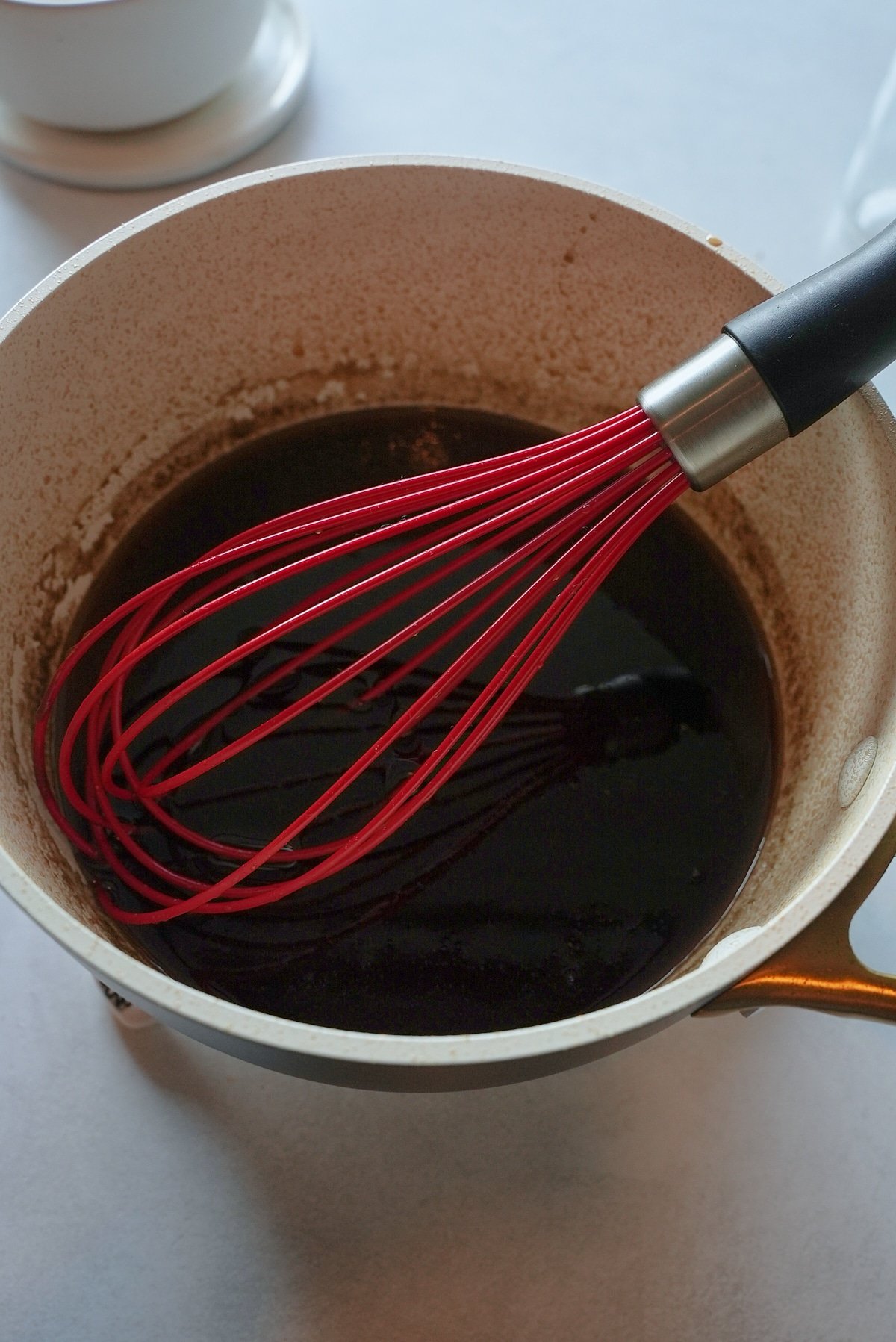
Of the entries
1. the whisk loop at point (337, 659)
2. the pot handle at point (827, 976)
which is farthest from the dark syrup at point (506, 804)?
the pot handle at point (827, 976)

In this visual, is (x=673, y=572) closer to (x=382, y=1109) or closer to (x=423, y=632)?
(x=423, y=632)

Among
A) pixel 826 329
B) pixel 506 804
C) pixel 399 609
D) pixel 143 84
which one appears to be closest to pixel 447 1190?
pixel 506 804

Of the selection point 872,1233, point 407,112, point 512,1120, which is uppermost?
point 407,112

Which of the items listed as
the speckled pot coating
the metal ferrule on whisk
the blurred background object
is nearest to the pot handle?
the speckled pot coating

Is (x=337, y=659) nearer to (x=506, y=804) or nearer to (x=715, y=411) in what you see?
(x=506, y=804)

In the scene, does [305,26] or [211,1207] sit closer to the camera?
[211,1207]

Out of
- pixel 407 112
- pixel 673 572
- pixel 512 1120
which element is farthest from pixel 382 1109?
pixel 407 112

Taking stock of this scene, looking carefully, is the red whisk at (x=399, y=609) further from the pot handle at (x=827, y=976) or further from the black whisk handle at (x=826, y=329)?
the pot handle at (x=827, y=976)
